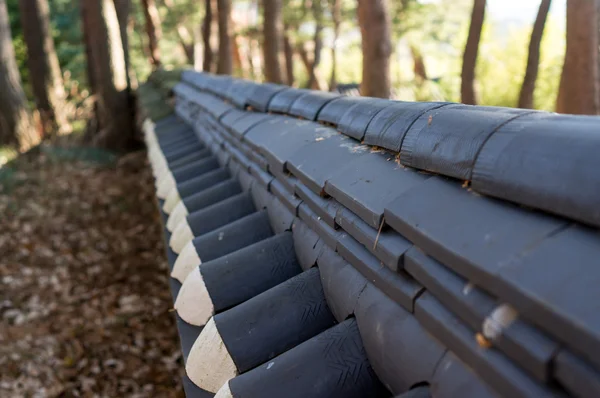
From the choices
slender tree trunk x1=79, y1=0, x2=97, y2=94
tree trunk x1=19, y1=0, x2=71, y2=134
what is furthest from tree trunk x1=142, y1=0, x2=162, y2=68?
tree trunk x1=19, y1=0, x2=71, y2=134

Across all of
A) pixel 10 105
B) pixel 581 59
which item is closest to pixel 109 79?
pixel 10 105

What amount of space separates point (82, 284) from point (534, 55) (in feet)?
21.6

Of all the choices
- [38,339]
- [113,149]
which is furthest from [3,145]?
[38,339]

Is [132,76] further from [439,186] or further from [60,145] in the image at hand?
[439,186]

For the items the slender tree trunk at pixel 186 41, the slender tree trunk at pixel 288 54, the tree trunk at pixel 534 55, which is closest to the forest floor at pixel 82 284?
the tree trunk at pixel 534 55

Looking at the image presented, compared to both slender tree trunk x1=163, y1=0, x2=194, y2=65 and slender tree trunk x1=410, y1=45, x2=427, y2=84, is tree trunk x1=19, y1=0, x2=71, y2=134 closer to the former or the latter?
slender tree trunk x1=410, y1=45, x2=427, y2=84

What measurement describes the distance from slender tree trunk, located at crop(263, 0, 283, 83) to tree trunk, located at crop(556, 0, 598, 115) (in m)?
6.00

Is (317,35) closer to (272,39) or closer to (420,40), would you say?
(420,40)

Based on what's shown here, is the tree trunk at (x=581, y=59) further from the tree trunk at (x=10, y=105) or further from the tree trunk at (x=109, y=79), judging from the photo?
the tree trunk at (x=10, y=105)

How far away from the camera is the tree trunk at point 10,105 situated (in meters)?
9.36

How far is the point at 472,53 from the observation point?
7266mm

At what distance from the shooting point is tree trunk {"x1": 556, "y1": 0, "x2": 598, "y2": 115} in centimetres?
500

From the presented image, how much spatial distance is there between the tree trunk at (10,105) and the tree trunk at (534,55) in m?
8.92

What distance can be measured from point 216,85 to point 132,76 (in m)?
6.61
